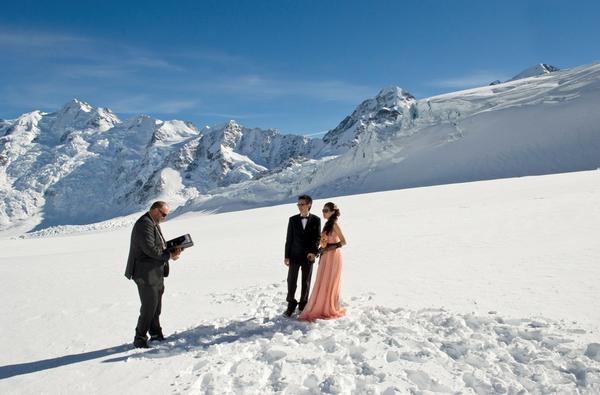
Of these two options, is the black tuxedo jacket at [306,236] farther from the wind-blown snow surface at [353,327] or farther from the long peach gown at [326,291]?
the wind-blown snow surface at [353,327]

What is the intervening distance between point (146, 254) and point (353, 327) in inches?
147

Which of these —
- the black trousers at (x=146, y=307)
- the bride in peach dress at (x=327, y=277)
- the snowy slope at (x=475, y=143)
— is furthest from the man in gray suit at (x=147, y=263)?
the snowy slope at (x=475, y=143)

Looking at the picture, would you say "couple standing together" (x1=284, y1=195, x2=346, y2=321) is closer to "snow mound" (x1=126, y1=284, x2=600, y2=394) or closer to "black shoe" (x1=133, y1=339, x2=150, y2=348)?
"snow mound" (x1=126, y1=284, x2=600, y2=394)

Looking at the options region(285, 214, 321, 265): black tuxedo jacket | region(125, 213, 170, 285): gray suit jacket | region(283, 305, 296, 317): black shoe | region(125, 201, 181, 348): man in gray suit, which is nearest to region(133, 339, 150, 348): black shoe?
region(125, 201, 181, 348): man in gray suit

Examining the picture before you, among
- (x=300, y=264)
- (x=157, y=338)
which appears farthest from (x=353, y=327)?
(x=157, y=338)

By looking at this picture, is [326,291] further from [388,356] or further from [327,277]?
[388,356]

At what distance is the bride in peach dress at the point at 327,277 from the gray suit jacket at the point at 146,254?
→ 2818 mm

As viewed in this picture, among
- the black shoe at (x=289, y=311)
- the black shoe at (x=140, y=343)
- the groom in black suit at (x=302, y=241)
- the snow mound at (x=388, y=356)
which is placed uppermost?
the groom in black suit at (x=302, y=241)

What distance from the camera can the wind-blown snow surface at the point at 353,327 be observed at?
18.8 ft

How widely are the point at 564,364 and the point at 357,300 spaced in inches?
173

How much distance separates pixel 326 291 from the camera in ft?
26.8

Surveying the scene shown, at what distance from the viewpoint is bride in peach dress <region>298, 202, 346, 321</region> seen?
8.12 metres

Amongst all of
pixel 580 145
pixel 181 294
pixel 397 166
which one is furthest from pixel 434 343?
pixel 397 166

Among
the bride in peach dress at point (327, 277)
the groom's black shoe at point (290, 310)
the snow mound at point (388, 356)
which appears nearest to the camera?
the snow mound at point (388, 356)
